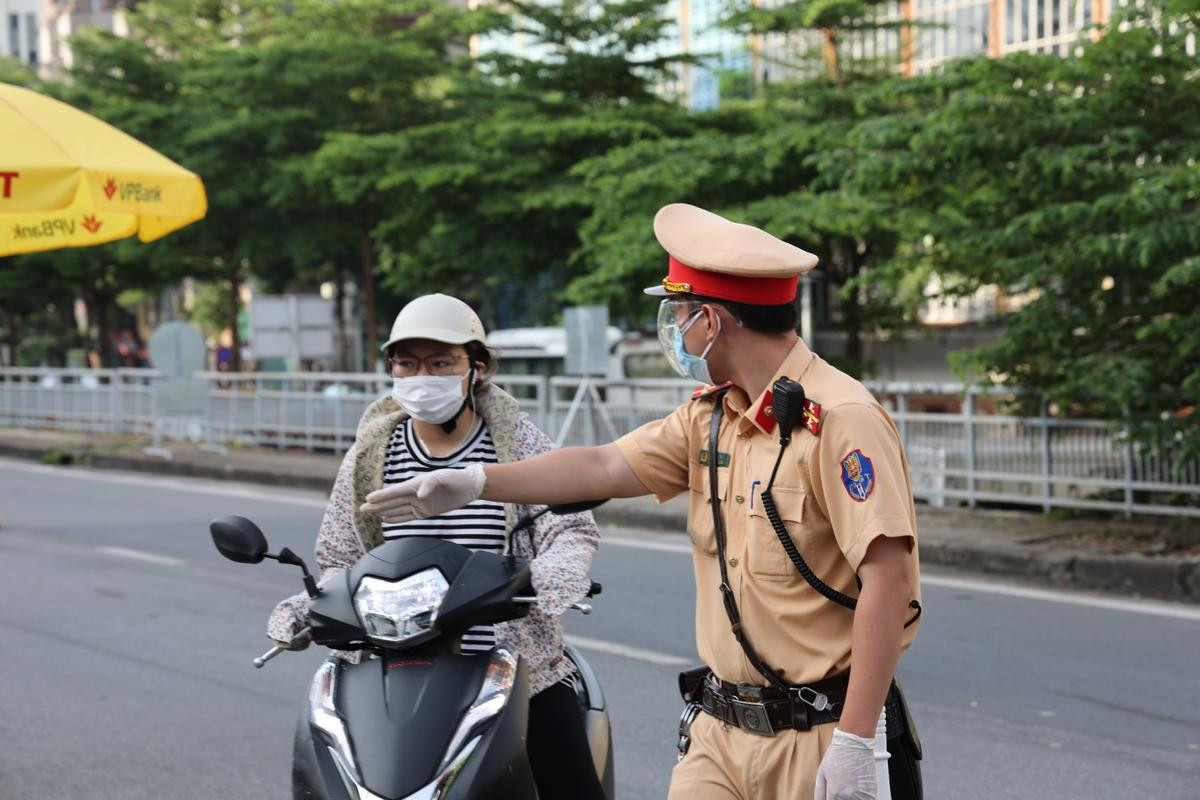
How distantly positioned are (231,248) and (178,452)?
10297 millimetres

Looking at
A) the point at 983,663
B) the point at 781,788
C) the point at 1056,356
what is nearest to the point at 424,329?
the point at 781,788

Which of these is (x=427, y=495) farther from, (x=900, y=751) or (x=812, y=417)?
(x=900, y=751)

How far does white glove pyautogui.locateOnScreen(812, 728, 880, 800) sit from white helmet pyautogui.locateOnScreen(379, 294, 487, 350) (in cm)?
152

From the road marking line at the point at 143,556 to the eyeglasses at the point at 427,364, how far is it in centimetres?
753

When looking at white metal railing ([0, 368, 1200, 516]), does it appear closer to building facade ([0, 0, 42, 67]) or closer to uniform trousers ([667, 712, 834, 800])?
uniform trousers ([667, 712, 834, 800])

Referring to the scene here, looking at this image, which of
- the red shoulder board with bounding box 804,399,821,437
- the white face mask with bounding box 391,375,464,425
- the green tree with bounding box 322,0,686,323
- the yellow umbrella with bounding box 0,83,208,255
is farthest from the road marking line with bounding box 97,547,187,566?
the green tree with bounding box 322,0,686,323

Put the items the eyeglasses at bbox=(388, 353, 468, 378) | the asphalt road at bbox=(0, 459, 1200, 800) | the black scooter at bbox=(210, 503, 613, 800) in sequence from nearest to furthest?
the black scooter at bbox=(210, 503, 613, 800) → the eyeglasses at bbox=(388, 353, 468, 378) → the asphalt road at bbox=(0, 459, 1200, 800)

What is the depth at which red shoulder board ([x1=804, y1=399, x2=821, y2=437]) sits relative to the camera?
2.52m

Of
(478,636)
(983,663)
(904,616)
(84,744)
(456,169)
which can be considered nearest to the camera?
(904,616)

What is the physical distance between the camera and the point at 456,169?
21875 mm

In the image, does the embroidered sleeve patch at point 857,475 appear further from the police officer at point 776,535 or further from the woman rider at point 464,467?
the woman rider at point 464,467

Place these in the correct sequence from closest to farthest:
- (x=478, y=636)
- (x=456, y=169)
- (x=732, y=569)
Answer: (x=732, y=569) → (x=478, y=636) → (x=456, y=169)

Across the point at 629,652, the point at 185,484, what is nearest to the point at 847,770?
the point at 629,652

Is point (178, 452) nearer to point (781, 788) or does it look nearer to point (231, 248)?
point (231, 248)
